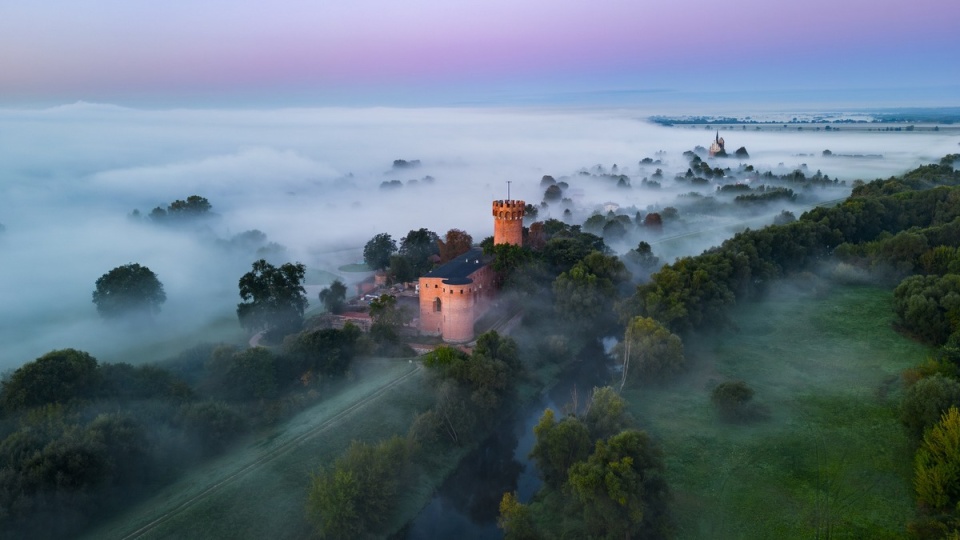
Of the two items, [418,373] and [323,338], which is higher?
[323,338]

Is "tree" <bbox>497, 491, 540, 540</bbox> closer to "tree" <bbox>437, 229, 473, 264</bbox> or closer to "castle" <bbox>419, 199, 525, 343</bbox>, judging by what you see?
"castle" <bbox>419, 199, 525, 343</bbox>

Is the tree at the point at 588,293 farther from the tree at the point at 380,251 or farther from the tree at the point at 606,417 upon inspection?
the tree at the point at 380,251

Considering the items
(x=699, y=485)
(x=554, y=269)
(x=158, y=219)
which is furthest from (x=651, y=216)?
(x=158, y=219)

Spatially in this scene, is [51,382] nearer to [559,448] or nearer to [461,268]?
[559,448]

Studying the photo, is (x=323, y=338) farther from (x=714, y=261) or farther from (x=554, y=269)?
(x=714, y=261)

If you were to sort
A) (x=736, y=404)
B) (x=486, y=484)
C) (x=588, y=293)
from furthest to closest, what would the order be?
(x=588, y=293)
(x=736, y=404)
(x=486, y=484)

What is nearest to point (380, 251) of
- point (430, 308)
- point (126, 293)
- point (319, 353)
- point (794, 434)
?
point (430, 308)

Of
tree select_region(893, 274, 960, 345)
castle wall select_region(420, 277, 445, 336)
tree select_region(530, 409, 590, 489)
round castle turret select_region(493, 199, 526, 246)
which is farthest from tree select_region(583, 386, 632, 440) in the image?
round castle turret select_region(493, 199, 526, 246)
